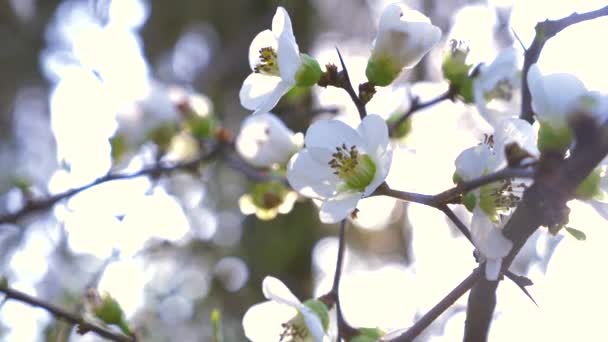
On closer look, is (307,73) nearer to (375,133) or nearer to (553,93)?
(375,133)

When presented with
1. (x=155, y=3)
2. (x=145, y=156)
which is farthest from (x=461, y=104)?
(x=155, y=3)

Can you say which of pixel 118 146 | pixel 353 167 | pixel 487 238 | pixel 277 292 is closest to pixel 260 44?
pixel 353 167

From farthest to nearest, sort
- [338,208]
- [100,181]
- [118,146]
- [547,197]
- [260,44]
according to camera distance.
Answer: [118,146] → [100,181] → [260,44] → [338,208] → [547,197]

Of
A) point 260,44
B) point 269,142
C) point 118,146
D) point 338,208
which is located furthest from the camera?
point 118,146

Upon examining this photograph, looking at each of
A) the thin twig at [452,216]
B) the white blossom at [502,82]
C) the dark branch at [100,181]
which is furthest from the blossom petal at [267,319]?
the dark branch at [100,181]

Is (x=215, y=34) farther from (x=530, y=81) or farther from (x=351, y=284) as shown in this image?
(x=530, y=81)

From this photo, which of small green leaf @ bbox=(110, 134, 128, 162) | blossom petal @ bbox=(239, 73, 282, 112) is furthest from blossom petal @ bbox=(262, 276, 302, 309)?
small green leaf @ bbox=(110, 134, 128, 162)
